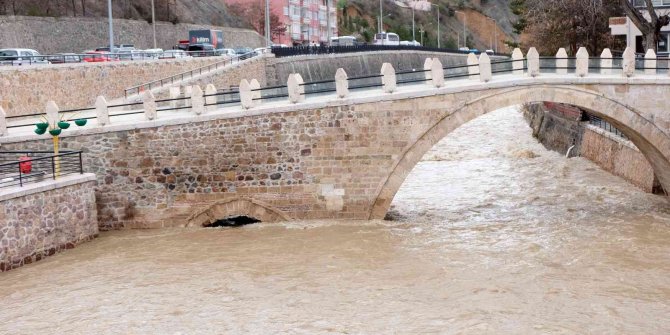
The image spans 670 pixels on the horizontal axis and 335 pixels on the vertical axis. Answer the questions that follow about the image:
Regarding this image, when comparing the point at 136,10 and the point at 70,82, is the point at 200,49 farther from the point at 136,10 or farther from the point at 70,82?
the point at 70,82

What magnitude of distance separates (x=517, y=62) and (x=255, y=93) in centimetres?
750

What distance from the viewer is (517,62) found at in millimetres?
22484

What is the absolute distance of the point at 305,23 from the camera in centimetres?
8262

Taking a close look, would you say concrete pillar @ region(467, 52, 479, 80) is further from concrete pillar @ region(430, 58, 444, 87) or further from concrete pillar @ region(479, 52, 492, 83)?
concrete pillar @ region(430, 58, 444, 87)

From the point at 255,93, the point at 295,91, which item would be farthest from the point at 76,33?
the point at 295,91

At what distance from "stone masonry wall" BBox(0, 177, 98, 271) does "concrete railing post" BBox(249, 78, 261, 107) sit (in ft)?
15.8

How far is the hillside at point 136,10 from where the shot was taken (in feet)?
149

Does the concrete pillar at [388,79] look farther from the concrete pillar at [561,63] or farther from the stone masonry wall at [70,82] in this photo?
the stone masonry wall at [70,82]

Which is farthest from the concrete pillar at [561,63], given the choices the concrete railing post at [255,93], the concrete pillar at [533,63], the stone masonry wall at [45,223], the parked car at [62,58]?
the parked car at [62,58]

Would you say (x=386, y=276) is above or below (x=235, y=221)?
below

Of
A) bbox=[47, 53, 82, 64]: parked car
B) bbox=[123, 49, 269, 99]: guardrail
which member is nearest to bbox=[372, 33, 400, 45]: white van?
bbox=[123, 49, 269, 99]: guardrail

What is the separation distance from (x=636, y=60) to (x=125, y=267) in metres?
14.7

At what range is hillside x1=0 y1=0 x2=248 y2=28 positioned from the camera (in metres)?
45.4

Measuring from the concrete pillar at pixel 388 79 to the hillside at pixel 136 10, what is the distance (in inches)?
1134
